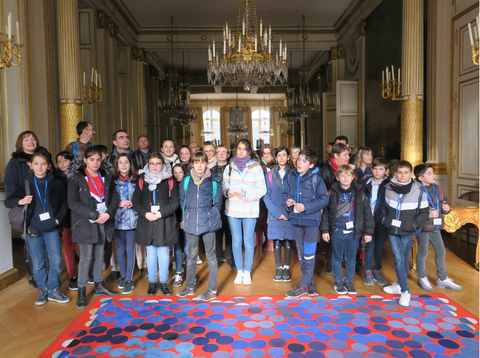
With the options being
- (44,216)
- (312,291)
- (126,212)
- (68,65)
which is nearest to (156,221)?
(126,212)

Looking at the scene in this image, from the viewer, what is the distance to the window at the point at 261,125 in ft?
55.0

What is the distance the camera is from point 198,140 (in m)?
17.4

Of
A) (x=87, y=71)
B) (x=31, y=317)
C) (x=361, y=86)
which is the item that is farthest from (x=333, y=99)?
(x=31, y=317)

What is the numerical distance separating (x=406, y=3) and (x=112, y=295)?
5.82 m

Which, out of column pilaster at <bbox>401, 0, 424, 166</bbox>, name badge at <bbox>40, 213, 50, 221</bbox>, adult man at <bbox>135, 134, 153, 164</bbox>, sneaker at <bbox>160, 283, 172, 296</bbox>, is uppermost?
column pilaster at <bbox>401, 0, 424, 166</bbox>

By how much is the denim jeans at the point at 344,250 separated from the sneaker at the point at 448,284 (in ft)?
3.01

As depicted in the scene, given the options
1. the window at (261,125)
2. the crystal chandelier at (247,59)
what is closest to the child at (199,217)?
the crystal chandelier at (247,59)

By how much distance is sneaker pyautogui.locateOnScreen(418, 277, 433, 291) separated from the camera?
3.73 m

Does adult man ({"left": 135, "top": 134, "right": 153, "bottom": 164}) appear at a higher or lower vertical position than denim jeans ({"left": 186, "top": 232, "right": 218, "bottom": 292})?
higher

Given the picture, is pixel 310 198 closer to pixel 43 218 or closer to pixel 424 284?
pixel 424 284

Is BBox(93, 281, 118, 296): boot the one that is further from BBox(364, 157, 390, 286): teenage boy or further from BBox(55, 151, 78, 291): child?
BBox(364, 157, 390, 286): teenage boy

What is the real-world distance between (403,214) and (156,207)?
229 cm

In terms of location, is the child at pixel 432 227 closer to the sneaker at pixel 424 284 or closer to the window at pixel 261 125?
the sneaker at pixel 424 284

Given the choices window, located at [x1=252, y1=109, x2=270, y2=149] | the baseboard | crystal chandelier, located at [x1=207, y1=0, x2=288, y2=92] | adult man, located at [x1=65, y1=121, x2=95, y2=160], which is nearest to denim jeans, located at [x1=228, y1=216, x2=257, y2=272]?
adult man, located at [x1=65, y1=121, x2=95, y2=160]
